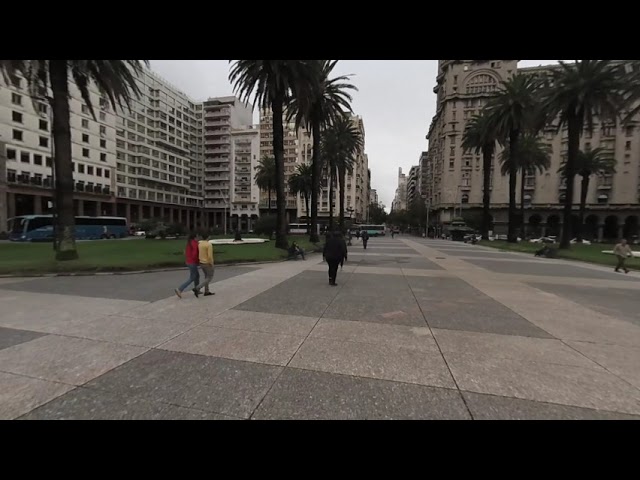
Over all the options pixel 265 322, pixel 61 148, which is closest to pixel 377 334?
pixel 265 322

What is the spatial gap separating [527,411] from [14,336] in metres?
7.47

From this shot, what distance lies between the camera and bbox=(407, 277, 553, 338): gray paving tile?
224 inches

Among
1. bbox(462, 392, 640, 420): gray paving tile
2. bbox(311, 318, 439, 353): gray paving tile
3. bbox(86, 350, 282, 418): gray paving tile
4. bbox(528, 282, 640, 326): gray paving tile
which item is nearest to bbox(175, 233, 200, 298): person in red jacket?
bbox(86, 350, 282, 418): gray paving tile

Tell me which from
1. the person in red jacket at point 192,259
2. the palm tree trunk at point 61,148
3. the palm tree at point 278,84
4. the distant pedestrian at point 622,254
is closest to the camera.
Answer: the person in red jacket at point 192,259

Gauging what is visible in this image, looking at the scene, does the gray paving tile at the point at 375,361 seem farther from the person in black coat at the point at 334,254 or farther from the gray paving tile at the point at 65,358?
the person in black coat at the point at 334,254

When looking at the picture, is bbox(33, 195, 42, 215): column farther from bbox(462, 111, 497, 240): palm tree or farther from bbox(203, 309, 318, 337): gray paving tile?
bbox(462, 111, 497, 240): palm tree

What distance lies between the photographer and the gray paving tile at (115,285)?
318 inches

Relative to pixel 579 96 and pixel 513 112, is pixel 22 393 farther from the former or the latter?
pixel 513 112

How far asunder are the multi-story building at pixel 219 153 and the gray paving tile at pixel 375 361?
94.9 metres

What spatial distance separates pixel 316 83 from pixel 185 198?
78.4 meters

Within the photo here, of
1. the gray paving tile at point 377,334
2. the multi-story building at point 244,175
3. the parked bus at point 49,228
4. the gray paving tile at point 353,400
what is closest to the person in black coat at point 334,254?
the gray paving tile at point 377,334

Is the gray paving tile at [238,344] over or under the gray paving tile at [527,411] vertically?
under
